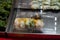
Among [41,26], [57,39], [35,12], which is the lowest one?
[57,39]

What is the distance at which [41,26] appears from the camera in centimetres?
212

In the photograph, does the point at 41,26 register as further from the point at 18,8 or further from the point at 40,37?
the point at 18,8

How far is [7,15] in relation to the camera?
7.34ft

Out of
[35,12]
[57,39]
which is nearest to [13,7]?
[35,12]

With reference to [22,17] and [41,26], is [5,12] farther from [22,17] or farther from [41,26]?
[41,26]

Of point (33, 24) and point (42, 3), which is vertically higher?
point (42, 3)

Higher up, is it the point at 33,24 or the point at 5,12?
the point at 5,12

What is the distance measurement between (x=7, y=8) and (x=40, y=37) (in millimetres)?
550

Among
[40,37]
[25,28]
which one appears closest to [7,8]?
[25,28]

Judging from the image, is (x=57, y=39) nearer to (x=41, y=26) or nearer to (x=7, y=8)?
(x=41, y=26)

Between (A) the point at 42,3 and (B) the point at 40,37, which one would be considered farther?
(A) the point at 42,3

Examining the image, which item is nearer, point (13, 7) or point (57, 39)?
point (57, 39)

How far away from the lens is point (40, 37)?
6.60ft

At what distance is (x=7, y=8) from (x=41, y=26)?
0.46 metres
